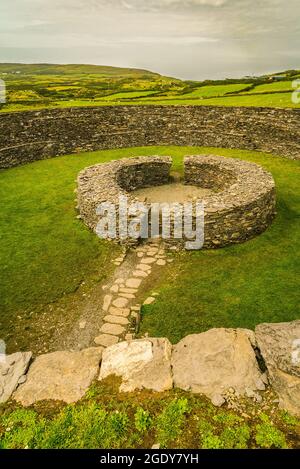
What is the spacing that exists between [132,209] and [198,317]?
16.6 ft

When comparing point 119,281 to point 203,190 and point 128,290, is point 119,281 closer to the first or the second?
point 128,290

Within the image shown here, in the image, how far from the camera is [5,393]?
211 inches

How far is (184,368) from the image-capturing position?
5.53 meters

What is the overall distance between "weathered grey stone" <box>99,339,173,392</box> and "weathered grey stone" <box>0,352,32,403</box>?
139cm

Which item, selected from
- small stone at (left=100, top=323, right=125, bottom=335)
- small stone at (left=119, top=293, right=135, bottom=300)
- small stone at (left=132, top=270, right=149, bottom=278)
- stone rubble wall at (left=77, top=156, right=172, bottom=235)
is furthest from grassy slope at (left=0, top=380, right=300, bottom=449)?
stone rubble wall at (left=77, top=156, right=172, bottom=235)

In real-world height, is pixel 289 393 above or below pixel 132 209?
below

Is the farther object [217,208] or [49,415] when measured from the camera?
[217,208]

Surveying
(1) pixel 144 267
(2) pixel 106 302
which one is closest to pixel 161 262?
(1) pixel 144 267

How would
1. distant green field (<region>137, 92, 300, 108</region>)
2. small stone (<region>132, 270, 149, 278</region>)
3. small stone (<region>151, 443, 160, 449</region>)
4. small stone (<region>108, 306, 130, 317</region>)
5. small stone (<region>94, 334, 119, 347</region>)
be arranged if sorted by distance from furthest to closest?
distant green field (<region>137, 92, 300, 108</region>)
small stone (<region>132, 270, 149, 278</region>)
small stone (<region>108, 306, 130, 317</region>)
small stone (<region>94, 334, 119, 347</region>)
small stone (<region>151, 443, 160, 449</region>)

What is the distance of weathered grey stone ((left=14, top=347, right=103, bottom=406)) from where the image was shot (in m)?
5.26

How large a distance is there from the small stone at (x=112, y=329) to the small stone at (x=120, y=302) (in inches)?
29.9

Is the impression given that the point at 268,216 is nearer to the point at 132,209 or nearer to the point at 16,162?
the point at 132,209

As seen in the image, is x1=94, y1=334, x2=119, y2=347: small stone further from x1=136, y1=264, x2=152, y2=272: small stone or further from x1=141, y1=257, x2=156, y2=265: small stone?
x1=141, y1=257, x2=156, y2=265: small stone

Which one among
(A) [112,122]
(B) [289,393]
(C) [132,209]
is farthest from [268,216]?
(A) [112,122]
